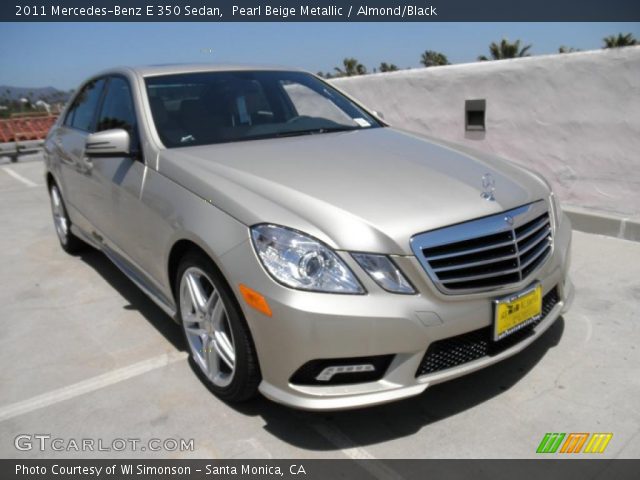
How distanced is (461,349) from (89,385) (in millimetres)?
1910

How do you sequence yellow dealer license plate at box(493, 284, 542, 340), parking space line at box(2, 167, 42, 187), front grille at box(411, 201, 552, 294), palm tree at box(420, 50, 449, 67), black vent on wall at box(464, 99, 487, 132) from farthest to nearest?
palm tree at box(420, 50, 449, 67)
parking space line at box(2, 167, 42, 187)
black vent on wall at box(464, 99, 487, 132)
yellow dealer license plate at box(493, 284, 542, 340)
front grille at box(411, 201, 552, 294)

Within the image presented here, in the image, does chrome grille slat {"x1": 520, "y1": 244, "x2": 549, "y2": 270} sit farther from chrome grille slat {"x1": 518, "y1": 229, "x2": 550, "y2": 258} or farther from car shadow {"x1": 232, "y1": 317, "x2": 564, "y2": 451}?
car shadow {"x1": 232, "y1": 317, "x2": 564, "y2": 451}

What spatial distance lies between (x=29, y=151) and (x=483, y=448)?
42.6 ft

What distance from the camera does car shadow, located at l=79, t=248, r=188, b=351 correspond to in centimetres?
344

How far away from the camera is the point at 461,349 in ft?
7.59

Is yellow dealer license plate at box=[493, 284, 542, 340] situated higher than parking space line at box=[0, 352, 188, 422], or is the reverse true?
yellow dealer license plate at box=[493, 284, 542, 340]

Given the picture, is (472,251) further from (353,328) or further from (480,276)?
(353,328)

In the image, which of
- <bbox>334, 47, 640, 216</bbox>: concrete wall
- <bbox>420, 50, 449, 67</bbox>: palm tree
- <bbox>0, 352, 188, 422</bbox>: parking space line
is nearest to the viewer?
<bbox>0, 352, 188, 422</bbox>: parking space line

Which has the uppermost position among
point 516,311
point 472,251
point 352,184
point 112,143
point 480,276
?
point 112,143

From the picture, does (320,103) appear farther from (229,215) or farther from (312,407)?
(312,407)

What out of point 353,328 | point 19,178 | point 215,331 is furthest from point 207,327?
point 19,178
